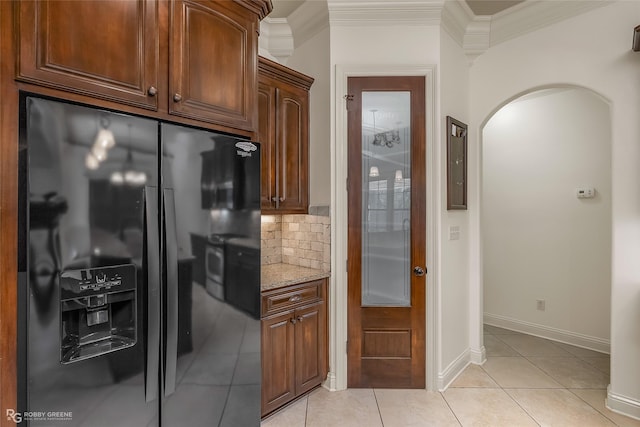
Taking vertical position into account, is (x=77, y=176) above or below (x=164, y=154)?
below

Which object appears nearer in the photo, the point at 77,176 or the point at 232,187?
the point at 77,176

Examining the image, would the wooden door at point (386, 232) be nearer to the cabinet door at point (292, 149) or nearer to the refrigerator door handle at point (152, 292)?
the cabinet door at point (292, 149)

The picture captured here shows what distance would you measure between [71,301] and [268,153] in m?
1.61

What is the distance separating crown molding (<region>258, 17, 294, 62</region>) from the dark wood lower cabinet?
2.19 meters

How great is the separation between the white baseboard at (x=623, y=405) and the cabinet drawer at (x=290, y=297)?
227 centimetres

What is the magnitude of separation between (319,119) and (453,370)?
248 cm

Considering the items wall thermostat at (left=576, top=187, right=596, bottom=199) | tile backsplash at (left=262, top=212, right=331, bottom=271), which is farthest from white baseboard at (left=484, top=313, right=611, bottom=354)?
tile backsplash at (left=262, top=212, right=331, bottom=271)

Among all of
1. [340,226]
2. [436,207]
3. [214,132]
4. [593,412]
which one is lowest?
[593,412]

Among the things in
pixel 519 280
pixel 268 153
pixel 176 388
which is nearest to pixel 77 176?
pixel 176 388

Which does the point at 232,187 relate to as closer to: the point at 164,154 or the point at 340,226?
the point at 164,154

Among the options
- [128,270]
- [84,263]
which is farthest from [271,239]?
[84,263]

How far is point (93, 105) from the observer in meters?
1.24

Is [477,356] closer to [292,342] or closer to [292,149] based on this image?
[292,342]

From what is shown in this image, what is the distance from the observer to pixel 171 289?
1.39 metres
